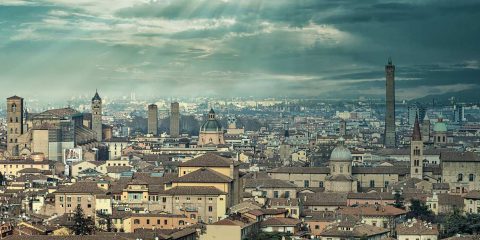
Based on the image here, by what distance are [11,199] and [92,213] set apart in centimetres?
458

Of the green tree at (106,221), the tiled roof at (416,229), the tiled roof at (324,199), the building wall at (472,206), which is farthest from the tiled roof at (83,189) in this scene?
the building wall at (472,206)

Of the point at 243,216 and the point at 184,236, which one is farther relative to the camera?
the point at 243,216

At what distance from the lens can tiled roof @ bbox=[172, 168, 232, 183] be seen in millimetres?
36500

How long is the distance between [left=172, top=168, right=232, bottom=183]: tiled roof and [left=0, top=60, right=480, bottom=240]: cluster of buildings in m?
0.04

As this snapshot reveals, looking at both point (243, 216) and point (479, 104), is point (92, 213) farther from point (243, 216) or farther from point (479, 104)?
point (479, 104)

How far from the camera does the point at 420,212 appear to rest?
41344 mm

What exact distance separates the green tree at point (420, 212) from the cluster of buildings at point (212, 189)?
1.62 feet

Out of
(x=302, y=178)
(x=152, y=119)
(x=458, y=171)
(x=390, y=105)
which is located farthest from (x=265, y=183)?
(x=152, y=119)

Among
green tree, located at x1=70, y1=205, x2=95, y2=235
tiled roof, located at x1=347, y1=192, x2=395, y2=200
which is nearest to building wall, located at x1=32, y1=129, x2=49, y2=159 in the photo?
tiled roof, located at x1=347, y1=192, x2=395, y2=200

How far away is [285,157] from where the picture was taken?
2881 inches

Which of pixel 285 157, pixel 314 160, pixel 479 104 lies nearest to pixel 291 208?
pixel 314 160

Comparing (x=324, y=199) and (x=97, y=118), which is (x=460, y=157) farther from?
(x=97, y=118)

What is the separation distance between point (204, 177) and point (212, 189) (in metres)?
0.94

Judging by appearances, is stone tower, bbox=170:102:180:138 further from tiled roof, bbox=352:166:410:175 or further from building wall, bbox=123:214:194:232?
building wall, bbox=123:214:194:232
